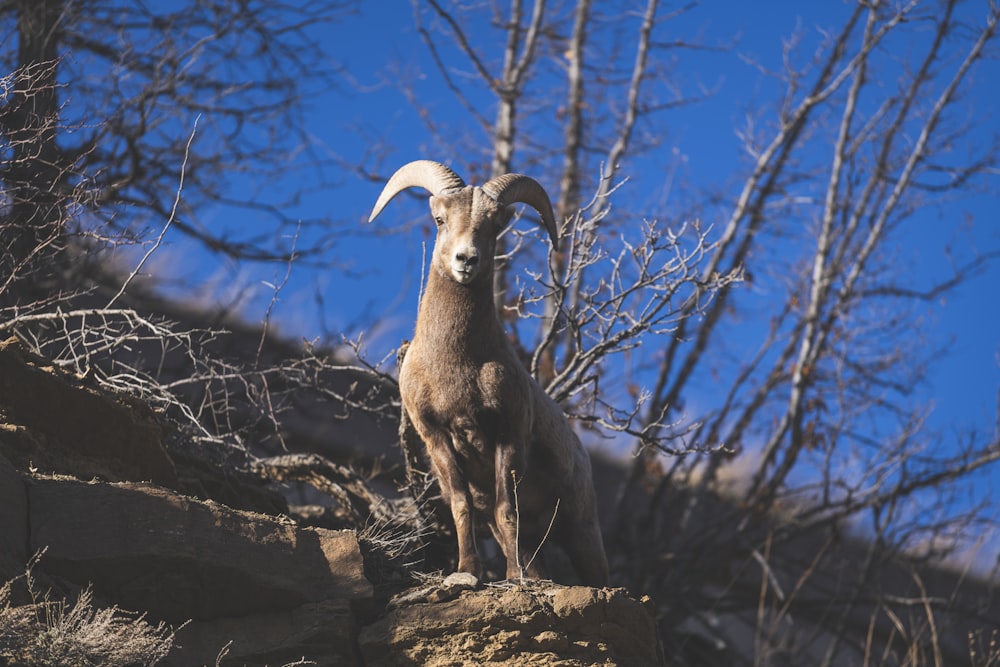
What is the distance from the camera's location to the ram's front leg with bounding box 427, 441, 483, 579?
6043mm

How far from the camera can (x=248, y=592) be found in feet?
18.3

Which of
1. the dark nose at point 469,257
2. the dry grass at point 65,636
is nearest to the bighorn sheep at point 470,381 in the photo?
the dark nose at point 469,257

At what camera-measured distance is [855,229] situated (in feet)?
44.4

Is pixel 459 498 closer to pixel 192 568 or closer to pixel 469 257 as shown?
pixel 469 257

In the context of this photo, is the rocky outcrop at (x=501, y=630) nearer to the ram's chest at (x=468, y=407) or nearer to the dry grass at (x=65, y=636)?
the ram's chest at (x=468, y=407)

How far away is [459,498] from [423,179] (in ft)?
5.63

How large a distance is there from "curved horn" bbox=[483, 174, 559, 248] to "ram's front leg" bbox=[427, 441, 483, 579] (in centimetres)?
130

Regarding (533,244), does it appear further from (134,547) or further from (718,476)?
(134,547)

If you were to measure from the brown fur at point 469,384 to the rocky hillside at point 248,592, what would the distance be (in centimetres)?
44

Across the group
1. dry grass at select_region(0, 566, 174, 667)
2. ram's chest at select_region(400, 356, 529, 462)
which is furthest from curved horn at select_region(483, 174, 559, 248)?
dry grass at select_region(0, 566, 174, 667)

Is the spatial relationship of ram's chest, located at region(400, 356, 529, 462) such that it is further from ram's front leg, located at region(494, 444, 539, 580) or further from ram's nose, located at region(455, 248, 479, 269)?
ram's nose, located at region(455, 248, 479, 269)

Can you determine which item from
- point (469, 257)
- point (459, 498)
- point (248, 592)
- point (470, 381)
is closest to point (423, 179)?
point (469, 257)

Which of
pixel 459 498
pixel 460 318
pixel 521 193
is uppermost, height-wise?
pixel 521 193

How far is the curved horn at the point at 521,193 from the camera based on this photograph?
250 inches
